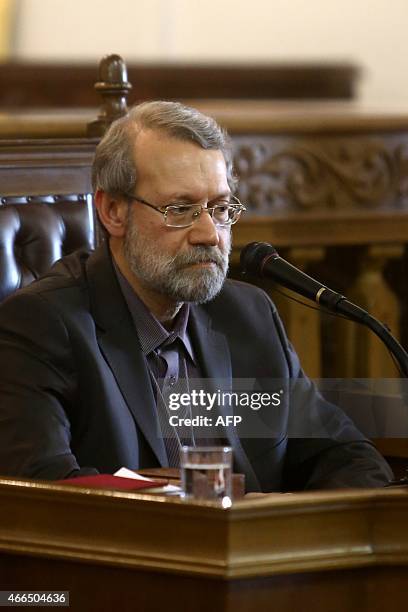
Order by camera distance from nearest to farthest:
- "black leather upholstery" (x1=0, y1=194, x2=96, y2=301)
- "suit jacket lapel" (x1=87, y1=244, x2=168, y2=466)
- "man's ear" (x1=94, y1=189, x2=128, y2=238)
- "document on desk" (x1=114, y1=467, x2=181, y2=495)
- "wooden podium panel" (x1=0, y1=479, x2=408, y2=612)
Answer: "wooden podium panel" (x1=0, y1=479, x2=408, y2=612)
"document on desk" (x1=114, y1=467, x2=181, y2=495)
"suit jacket lapel" (x1=87, y1=244, x2=168, y2=466)
"man's ear" (x1=94, y1=189, x2=128, y2=238)
"black leather upholstery" (x1=0, y1=194, x2=96, y2=301)

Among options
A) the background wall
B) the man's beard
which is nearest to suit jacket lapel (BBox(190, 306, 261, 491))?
the man's beard

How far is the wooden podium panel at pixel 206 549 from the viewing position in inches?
57.4

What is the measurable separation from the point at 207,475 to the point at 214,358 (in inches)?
36.9

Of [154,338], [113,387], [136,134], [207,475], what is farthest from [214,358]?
[207,475]

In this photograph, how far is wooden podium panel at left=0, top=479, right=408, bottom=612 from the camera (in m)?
1.46

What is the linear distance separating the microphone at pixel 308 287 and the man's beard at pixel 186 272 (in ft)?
0.88

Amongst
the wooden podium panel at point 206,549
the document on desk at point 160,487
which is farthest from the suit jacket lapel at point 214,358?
the wooden podium panel at point 206,549

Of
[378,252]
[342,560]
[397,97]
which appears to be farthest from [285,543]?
[397,97]

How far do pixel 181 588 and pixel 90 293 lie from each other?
38.0 inches

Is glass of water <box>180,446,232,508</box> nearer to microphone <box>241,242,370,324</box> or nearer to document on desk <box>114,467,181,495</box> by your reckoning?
document on desk <box>114,467,181,495</box>

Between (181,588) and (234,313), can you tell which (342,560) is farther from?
(234,313)

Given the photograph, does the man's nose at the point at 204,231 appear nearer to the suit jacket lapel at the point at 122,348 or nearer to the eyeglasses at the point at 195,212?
the eyeglasses at the point at 195,212

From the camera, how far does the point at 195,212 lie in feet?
7.57

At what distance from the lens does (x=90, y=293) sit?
236 centimetres
